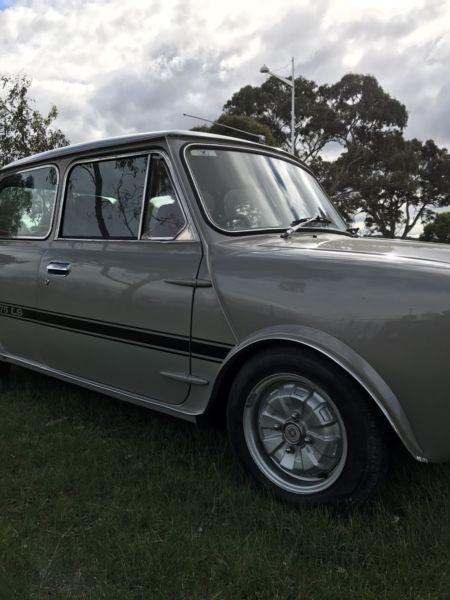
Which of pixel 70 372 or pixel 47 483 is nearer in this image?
pixel 47 483

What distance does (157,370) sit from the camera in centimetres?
302

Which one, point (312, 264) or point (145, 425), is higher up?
point (312, 264)

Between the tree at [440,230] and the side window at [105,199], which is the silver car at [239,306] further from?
the tree at [440,230]

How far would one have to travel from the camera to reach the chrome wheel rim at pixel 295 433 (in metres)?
2.42

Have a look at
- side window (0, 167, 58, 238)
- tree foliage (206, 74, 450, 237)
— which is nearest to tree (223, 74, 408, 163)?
tree foliage (206, 74, 450, 237)

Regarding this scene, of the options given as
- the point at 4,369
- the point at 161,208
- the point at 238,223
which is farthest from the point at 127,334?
the point at 4,369

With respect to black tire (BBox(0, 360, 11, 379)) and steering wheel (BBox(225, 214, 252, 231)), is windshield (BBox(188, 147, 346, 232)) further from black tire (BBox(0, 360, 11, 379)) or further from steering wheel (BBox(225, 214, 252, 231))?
black tire (BBox(0, 360, 11, 379))

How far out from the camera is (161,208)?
123 inches

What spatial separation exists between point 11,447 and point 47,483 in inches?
23.4

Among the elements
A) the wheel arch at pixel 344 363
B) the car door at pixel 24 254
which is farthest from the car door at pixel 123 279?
the wheel arch at pixel 344 363

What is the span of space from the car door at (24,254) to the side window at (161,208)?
39.6 inches

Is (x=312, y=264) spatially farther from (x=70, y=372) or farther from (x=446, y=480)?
(x=70, y=372)

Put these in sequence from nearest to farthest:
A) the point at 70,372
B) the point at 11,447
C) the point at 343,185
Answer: the point at 11,447, the point at 70,372, the point at 343,185

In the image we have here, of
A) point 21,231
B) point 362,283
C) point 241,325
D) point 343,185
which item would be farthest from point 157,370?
point 343,185
